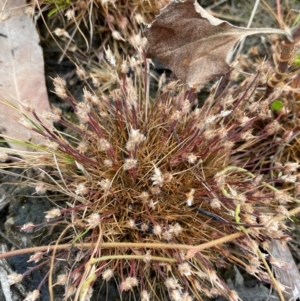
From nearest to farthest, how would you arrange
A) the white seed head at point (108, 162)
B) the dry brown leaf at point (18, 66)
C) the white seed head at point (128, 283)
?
the white seed head at point (128, 283), the white seed head at point (108, 162), the dry brown leaf at point (18, 66)

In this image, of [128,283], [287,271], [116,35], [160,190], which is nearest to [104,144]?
[160,190]

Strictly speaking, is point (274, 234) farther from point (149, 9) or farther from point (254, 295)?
point (149, 9)

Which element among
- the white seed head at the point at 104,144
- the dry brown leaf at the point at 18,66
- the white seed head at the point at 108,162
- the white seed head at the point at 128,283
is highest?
the dry brown leaf at the point at 18,66

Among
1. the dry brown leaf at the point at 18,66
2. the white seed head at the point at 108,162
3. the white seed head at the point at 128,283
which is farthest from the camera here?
the dry brown leaf at the point at 18,66

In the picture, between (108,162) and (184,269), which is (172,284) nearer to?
(184,269)

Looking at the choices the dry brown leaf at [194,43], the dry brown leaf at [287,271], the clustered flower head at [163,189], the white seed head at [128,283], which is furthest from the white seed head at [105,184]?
the dry brown leaf at [287,271]

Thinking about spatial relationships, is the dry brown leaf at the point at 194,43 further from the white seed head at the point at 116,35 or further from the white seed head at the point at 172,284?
the white seed head at the point at 172,284

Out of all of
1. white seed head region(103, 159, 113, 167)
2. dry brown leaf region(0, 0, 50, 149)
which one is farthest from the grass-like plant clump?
dry brown leaf region(0, 0, 50, 149)
